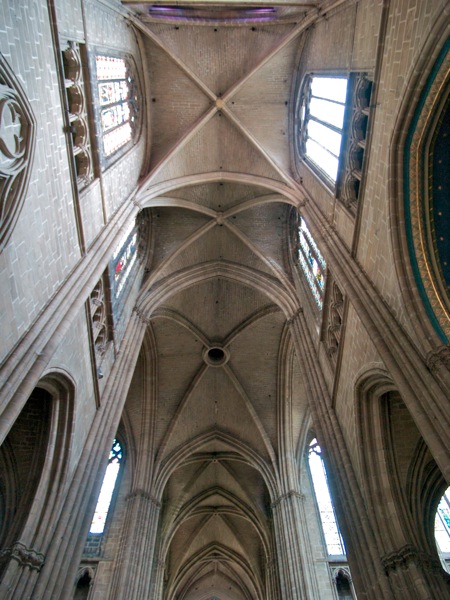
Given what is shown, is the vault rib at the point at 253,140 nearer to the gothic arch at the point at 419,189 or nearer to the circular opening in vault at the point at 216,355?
the gothic arch at the point at 419,189

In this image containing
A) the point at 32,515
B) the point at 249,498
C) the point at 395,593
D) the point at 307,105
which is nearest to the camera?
the point at 395,593

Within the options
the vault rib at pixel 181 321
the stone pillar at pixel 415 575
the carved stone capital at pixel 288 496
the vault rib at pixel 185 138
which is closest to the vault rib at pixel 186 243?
the vault rib at pixel 181 321

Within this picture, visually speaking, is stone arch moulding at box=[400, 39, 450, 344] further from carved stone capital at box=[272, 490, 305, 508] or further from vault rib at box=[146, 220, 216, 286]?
carved stone capital at box=[272, 490, 305, 508]

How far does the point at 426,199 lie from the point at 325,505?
11.0 metres

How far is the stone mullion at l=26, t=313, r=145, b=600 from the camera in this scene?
235 inches

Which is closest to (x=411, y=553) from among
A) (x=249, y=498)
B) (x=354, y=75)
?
(x=354, y=75)

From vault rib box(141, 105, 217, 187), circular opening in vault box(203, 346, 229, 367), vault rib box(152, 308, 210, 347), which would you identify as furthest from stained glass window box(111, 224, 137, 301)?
circular opening in vault box(203, 346, 229, 367)

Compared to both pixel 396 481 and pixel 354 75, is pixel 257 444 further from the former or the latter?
pixel 354 75

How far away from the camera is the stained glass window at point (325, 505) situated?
12.9m

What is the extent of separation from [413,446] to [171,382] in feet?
36.9

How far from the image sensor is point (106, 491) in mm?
13734

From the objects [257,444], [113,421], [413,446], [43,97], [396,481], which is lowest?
[396,481]

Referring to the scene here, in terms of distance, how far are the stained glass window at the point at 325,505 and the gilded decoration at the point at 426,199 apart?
27.3 ft

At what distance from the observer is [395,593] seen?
5770 millimetres
